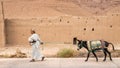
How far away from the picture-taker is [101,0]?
54.2 m

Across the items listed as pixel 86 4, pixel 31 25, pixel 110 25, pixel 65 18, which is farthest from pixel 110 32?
pixel 86 4

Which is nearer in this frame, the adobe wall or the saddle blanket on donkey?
the saddle blanket on donkey

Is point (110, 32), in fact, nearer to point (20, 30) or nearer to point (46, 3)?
point (20, 30)

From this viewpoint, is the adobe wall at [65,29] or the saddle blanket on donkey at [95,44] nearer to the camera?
the saddle blanket on donkey at [95,44]

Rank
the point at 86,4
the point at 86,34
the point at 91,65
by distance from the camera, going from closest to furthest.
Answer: the point at 91,65, the point at 86,34, the point at 86,4

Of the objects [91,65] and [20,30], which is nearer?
[91,65]

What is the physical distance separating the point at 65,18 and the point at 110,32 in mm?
3568

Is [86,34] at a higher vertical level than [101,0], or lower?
lower

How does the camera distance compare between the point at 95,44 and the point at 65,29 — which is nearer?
the point at 95,44

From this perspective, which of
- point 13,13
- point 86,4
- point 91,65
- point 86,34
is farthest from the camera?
point 86,4

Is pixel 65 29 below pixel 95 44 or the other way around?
the other way around

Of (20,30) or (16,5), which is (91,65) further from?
(16,5)

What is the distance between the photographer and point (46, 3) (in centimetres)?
4875

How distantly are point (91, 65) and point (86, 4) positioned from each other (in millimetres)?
36483
